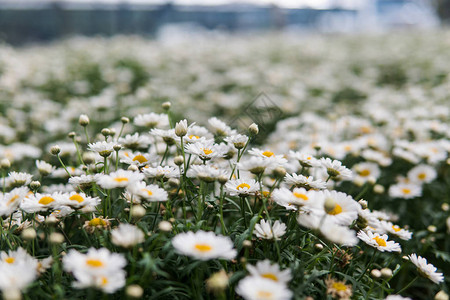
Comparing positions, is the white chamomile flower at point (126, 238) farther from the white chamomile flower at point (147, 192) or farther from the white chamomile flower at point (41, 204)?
the white chamomile flower at point (41, 204)

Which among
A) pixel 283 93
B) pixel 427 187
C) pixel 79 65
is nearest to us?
pixel 427 187

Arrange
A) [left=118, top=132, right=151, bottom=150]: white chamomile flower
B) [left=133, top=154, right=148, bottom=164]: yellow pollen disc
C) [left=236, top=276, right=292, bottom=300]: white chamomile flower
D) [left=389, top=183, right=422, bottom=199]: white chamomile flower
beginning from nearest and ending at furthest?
[left=236, top=276, right=292, bottom=300]: white chamomile flower
[left=133, top=154, right=148, bottom=164]: yellow pollen disc
[left=118, top=132, right=151, bottom=150]: white chamomile flower
[left=389, top=183, right=422, bottom=199]: white chamomile flower

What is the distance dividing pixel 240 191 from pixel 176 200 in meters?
0.33

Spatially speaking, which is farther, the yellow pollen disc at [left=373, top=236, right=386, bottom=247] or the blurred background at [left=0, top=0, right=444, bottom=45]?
the blurred background at [left=0, top=0, right=444, bottom=45]

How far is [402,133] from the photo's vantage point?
8.05 ft

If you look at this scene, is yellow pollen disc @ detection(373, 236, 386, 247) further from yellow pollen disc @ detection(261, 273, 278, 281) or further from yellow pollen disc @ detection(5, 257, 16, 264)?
yellow pollen disc @ detection(5, 257, 16, 264)

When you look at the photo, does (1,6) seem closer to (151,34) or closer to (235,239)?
(151,34)

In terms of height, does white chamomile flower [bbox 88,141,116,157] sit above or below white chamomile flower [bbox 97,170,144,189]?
below

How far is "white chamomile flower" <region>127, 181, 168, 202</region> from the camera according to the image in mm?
965

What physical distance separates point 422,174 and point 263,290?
164 centimetres

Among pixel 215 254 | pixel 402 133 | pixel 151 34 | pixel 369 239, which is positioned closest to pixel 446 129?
pixel 402 133

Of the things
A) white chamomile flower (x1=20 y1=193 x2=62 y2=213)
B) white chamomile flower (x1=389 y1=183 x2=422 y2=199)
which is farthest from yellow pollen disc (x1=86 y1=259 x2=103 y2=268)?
white chamomile flower (x1=389 y1=183 x2=422 y2=199)

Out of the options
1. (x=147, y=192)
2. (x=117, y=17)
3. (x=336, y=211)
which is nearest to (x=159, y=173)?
(x=147, y=192)

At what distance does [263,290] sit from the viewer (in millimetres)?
762
